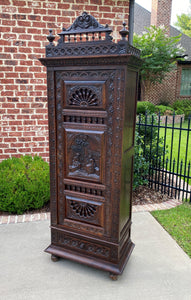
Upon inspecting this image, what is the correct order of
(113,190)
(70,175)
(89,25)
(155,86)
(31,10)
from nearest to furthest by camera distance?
(89,25) < (113,190) < (70,175) < (31,10) < (155,86)

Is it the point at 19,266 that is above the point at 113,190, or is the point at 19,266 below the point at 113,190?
below

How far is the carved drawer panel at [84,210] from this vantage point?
2314 mm

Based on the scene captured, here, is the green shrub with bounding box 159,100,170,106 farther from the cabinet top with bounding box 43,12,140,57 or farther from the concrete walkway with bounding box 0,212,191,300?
the cabinet top with bounding box 43,12,140,57

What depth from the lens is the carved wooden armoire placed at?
2.02m

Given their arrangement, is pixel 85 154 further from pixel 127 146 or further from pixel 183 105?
pixel 183 105

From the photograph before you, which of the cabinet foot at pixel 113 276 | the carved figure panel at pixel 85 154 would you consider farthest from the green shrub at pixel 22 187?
the cabinet foot at pixel 113 276

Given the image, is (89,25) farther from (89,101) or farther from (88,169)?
(88,169)

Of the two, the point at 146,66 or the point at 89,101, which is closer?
the point at 89,101

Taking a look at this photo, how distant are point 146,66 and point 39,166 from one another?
45.0ft

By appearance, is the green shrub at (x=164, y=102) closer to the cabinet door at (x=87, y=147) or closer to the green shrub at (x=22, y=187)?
the green shrub at (x=22, y=187)

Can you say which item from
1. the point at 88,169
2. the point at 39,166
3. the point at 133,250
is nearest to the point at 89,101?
the point at 88,169

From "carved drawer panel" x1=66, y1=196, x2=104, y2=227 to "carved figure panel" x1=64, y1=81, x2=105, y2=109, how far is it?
90 cm

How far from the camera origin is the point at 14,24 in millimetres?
3775

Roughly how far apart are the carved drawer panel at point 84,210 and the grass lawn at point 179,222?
1.20 metres
